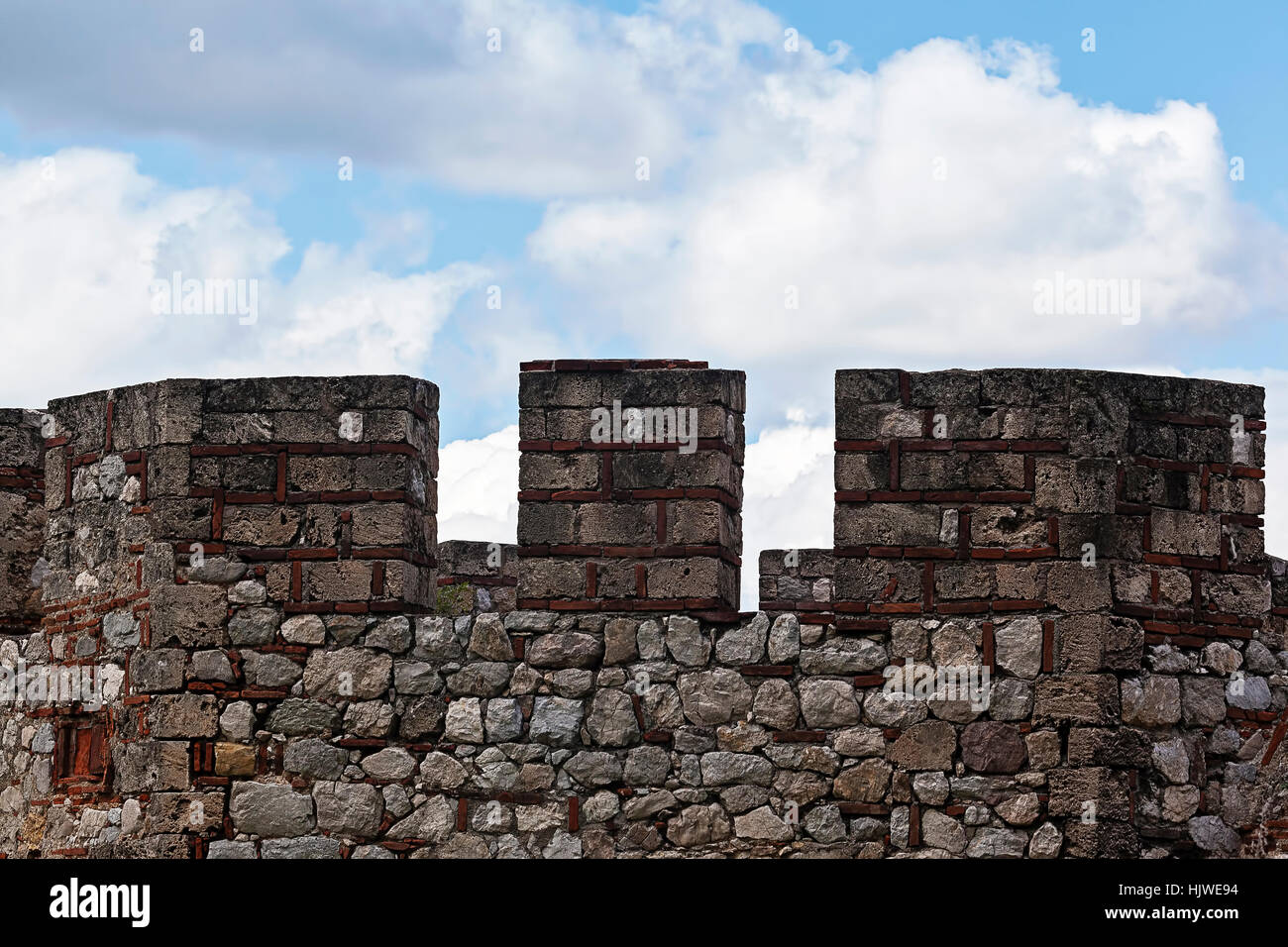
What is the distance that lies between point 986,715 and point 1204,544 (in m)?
1.52

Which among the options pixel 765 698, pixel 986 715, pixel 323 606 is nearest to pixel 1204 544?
pixel 986 715

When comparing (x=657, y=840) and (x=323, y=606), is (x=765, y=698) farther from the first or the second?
(x=323, y=606)

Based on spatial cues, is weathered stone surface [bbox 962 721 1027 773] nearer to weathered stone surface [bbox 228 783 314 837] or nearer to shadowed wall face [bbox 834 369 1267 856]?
shadowed wall face [bbox 834 369 1267 856]

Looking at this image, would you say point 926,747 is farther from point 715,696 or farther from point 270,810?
point 270,810

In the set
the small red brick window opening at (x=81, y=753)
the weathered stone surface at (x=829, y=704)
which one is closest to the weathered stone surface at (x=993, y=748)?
the weathered stone surface at (x=829, y=704)

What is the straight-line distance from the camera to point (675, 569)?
9453 millimetres

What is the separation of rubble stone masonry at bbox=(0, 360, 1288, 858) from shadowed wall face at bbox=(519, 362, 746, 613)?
0.02 metres

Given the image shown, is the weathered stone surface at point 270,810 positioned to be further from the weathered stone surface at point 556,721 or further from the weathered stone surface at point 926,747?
the weathered stone surface at point 926,747

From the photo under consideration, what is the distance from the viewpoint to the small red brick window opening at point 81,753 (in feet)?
33.3

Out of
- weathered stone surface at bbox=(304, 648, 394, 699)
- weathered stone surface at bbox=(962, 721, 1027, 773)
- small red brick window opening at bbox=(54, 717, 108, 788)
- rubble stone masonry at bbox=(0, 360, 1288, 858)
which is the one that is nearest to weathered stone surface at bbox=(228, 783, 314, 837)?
rubble stone masonry at bbox=(0, 360, 1288, 858)

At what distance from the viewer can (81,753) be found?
10.3 m

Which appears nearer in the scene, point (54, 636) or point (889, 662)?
point (889, 662)

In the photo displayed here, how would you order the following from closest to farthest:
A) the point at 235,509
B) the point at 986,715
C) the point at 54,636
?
1. the point at 986,715
2. the point at 235,509
3. the point at 54,636

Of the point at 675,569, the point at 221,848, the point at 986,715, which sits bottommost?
the point at 221,848
